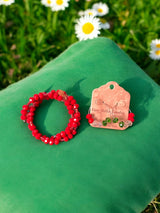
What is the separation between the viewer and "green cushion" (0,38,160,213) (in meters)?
0.98

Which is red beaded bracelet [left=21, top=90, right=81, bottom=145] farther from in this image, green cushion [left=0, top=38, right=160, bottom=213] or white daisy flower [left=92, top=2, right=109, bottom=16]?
white daisy flower [left=92, top=2, right=109, bottom=16]

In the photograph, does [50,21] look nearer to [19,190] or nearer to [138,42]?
[138,42]

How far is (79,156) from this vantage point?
1054mm

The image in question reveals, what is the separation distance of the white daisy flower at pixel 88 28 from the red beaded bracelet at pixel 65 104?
74 centimetres

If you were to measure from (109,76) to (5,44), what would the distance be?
3.55ft

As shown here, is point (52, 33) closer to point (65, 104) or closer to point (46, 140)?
point (65, 104)

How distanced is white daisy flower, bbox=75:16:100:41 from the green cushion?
538 millimetres

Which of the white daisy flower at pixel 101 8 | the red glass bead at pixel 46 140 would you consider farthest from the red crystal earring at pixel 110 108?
the white daisy flower at pixel 101 8

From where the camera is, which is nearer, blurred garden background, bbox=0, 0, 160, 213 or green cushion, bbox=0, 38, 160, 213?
green cushion, bbox=0, 38, 160, 213

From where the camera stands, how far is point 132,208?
1.04m

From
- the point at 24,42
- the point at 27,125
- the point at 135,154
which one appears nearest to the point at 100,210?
the point at 135,154

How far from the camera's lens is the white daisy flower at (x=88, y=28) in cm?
178

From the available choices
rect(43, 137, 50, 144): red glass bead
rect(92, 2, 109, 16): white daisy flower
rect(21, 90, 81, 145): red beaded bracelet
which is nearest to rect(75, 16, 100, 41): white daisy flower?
rect(92, 2, 109, 16): white daisy flower

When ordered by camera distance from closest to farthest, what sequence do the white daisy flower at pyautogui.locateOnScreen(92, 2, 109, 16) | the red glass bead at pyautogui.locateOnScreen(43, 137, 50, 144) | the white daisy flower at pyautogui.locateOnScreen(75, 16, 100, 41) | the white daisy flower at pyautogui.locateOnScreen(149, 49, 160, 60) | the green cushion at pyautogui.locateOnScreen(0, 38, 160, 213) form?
the green cushion at pyautogui.locateOnScreen(0, 38, 160, 213), the red glass bead at pyautogui.locateOnScreen(43, 137, 50, 144), the white daisy flower at pyautogui.locateOnScreen(75, 16, 100, 41), the white daisy flower at pyautogui.locateOnScreen(149, 49, 160, 60), the white daisy flower at pyautogui.locateOnScreen(92, 2, 109, 16)
